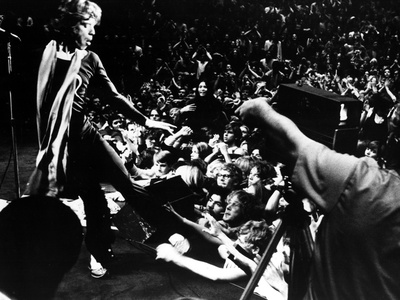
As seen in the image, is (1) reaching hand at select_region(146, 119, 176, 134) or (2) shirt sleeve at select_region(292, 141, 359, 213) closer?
(2) shirt sleeve at select_region(292, 141, 359, 213)

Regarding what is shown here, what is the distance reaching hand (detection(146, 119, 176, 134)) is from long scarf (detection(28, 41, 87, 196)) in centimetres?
48

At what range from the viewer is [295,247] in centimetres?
183

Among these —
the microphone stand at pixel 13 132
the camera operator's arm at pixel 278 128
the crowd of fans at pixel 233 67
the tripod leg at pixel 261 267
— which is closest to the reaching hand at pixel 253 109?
the camera operator's arm at pixel 278 128

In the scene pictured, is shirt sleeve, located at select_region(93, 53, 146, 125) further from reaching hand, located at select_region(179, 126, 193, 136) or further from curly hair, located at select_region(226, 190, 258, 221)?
curly hair, located at select_region(226, 190, 258, 221)

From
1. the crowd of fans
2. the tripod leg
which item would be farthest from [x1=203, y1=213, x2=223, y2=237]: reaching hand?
the tripod leg

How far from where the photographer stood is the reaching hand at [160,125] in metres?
2.72

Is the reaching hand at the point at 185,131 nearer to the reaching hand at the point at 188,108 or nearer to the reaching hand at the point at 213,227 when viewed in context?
the reaching hand at the point at 188,108

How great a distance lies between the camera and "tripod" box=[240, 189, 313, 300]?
1676 millimetres

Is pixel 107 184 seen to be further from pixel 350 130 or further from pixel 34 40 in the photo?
pixel 350 130

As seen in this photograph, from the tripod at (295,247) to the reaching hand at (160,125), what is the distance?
3.84ft

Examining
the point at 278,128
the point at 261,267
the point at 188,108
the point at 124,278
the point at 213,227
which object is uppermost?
the point at 278,128

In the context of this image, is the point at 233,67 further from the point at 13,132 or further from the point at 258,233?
the point at 13,132

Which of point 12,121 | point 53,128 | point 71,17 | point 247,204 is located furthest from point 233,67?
point 12,121

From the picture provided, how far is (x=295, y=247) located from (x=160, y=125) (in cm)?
124
